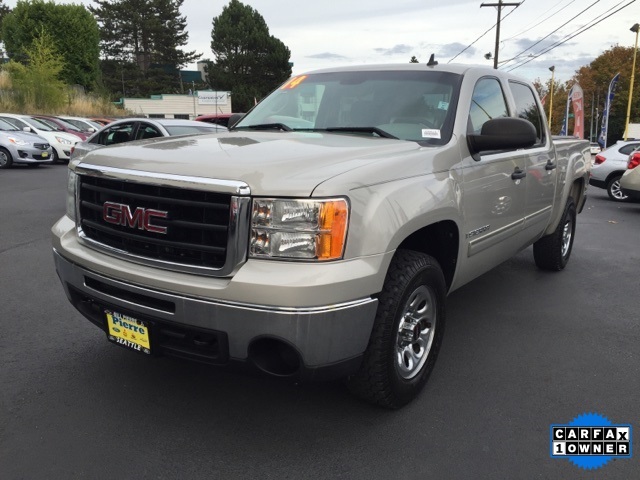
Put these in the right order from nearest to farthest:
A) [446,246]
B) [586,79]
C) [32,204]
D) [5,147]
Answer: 1. [446,246]
2. [32,204]
3. [5,147]
4. [586,79]

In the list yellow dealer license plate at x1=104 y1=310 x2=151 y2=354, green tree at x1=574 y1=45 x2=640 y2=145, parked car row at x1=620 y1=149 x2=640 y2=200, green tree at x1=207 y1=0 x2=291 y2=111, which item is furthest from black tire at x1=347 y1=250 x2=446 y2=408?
green tree at x1=574 y1=45 x2=640 y2=145

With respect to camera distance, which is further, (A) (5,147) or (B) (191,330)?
(A) (5,147)

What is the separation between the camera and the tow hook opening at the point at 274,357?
2.38 m

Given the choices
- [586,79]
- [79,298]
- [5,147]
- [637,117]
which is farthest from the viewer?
[586,79]

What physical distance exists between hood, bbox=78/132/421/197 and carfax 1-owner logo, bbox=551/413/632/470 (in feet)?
5.43

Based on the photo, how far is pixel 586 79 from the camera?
73.4m

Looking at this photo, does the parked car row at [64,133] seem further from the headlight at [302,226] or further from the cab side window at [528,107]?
the headlight at [302,226]

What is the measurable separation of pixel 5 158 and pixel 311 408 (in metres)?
16.2

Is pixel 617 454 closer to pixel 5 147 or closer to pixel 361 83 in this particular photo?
pixel 361 83

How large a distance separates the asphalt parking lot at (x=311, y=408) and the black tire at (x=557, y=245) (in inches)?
40.5

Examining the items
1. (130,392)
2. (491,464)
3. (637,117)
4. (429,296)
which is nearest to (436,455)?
(491,464)

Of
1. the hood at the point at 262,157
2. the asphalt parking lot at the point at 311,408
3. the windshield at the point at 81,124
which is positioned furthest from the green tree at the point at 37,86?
the hood at the point at 262,157

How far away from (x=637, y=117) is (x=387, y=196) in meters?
78.6

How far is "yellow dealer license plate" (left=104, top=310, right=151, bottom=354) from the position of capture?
8.66 feet
